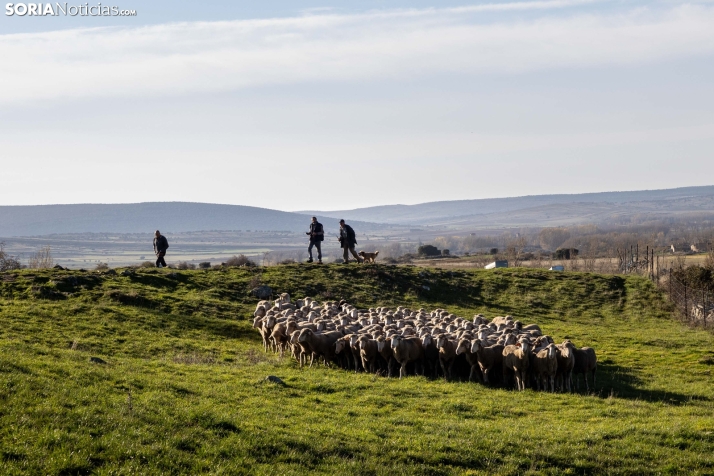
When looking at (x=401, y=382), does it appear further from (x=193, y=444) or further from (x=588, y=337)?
(x=588, y=337)

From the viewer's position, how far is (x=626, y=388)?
805 inches

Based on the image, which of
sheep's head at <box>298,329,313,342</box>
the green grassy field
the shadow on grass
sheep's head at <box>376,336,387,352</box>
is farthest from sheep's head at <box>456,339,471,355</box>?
Answer: sheep's head at <box>298,329,313,342</box>

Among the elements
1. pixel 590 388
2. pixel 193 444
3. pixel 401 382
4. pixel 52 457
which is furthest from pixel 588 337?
pixel 52 457

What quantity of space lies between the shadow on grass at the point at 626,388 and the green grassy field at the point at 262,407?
68 millimetres

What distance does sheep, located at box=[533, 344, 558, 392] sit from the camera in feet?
65.2

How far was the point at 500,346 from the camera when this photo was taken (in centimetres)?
2134

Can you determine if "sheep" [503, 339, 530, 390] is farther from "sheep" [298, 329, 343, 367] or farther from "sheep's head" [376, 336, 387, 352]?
"sheep" [298, 329, 343, 367]

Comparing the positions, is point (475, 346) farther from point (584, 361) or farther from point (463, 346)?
point (584, 361)

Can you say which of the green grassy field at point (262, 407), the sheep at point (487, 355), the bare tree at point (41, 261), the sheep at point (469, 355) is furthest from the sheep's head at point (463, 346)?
the bare tree at point (41, 261)

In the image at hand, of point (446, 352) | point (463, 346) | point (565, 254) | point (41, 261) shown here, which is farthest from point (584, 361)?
point (565, 254)

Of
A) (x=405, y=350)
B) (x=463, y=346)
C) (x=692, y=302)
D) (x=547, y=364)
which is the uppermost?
(x=463, y=346)

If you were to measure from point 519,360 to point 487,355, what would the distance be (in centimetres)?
114

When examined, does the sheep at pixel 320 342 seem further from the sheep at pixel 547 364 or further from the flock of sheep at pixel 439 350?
the sheep at pixel 547 364

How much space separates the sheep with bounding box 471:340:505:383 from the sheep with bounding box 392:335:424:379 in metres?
1.94
